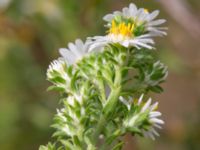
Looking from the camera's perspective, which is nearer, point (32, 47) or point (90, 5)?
point (90, 5)

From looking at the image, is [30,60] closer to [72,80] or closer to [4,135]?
[4,135]

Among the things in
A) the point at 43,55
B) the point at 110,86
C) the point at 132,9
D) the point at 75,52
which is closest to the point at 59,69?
the point at 75,52

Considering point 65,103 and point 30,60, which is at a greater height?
point 30,60

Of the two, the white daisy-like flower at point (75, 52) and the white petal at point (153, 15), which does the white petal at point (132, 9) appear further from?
the white daisy-like flower at point (75, 52)

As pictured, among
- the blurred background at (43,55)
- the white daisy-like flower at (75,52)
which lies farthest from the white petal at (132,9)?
the blurred background at (43,55)

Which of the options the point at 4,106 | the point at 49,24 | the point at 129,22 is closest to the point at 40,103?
the point at 4,106

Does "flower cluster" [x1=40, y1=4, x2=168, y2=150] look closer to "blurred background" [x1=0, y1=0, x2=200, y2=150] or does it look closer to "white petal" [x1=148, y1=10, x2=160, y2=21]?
"white petal" [x1=148, y1=10, x2=160, y2=21]

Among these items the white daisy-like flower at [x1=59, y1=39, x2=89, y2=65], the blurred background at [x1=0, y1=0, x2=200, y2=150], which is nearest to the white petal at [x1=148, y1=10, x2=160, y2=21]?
the white daisy-like flower at [x1=59, y1=39, x2=89, y2=65]
